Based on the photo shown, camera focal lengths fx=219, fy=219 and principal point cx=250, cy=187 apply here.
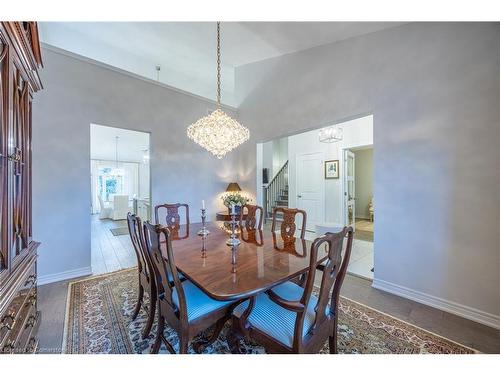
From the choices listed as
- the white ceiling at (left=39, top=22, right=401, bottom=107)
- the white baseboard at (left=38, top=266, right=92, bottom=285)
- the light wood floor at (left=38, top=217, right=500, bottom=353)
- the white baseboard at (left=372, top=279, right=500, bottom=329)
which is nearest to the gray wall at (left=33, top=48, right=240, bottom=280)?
the white baseboard at (left=38, top=266, right=92, bottom=285)

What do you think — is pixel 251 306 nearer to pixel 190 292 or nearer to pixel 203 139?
pixel 190 292

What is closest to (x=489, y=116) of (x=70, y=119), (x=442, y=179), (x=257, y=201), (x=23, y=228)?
(x=442, y=179)

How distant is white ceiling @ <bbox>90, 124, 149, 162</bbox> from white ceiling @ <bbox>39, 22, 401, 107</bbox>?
147 centimetres

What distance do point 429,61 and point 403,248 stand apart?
1963 millimetres

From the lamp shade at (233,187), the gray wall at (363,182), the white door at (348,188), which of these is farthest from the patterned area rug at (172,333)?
the gray wall at (363,182)

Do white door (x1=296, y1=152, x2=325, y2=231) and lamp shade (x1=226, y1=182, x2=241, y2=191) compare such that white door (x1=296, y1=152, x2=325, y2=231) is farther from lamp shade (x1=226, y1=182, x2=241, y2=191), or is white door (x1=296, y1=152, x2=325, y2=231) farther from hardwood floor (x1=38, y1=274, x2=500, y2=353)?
hardwood floor (x1=38, y1=274, x2=500, y2=353)

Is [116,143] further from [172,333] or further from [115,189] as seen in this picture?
[172,333]

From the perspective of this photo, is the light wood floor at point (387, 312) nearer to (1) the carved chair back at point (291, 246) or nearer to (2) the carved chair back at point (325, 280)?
(1) the carved chair back at point (291, 246)

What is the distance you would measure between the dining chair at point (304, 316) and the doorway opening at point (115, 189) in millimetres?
2729

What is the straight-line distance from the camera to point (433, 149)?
2188mm

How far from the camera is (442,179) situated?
2.14 m

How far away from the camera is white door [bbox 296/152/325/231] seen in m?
5.84

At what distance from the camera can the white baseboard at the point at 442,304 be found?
1.93 m

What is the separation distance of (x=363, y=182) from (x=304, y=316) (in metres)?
7.58
